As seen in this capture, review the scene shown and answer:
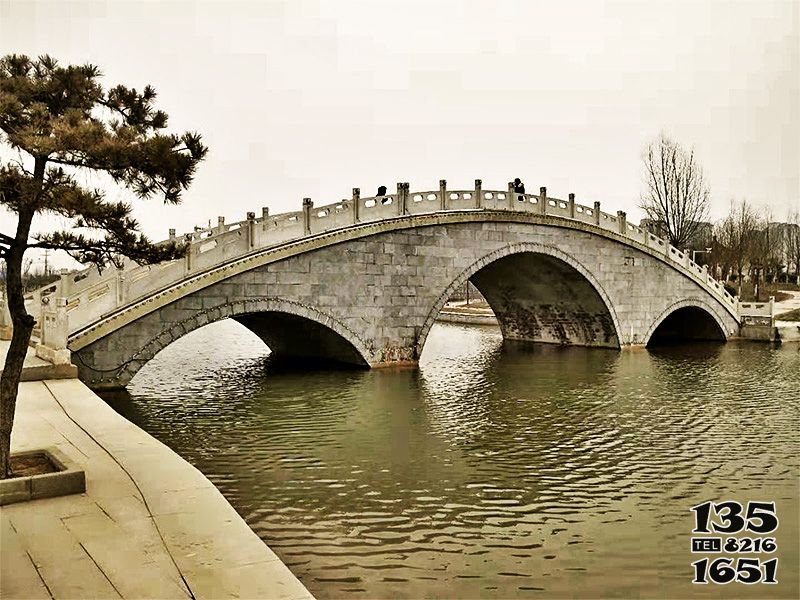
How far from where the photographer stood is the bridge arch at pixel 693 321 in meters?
25.6

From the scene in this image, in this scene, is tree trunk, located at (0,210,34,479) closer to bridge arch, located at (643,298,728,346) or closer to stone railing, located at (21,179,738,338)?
stone railing, located at (21,179,738,338)

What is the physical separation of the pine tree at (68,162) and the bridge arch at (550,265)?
41.4 feet

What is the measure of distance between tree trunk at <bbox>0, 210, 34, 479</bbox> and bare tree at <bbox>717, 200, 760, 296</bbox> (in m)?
39.1

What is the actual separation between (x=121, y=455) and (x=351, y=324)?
10890 millimetres

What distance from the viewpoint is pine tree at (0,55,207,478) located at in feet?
19.2

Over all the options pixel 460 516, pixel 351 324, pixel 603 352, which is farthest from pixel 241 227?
pixel 603 352

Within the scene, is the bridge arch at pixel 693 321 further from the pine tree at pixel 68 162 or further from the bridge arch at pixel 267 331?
the pine tree at pixel 68 162

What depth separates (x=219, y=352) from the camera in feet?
75.3

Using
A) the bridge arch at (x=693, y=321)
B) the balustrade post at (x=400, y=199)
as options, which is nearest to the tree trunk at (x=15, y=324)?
the balustrade post at (x=400, y=199)

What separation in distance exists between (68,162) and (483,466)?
5973 mm

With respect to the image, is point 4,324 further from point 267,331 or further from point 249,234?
point 267,331

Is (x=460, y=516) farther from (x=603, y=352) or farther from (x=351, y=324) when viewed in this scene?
(x=603, y=352)

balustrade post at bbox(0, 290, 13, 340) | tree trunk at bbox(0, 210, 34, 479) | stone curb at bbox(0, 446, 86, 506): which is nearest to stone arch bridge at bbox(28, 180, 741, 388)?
balustrade post at bbox(0, 290, 13, 340)

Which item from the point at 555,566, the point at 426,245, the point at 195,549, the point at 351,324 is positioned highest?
the point at 426,245
